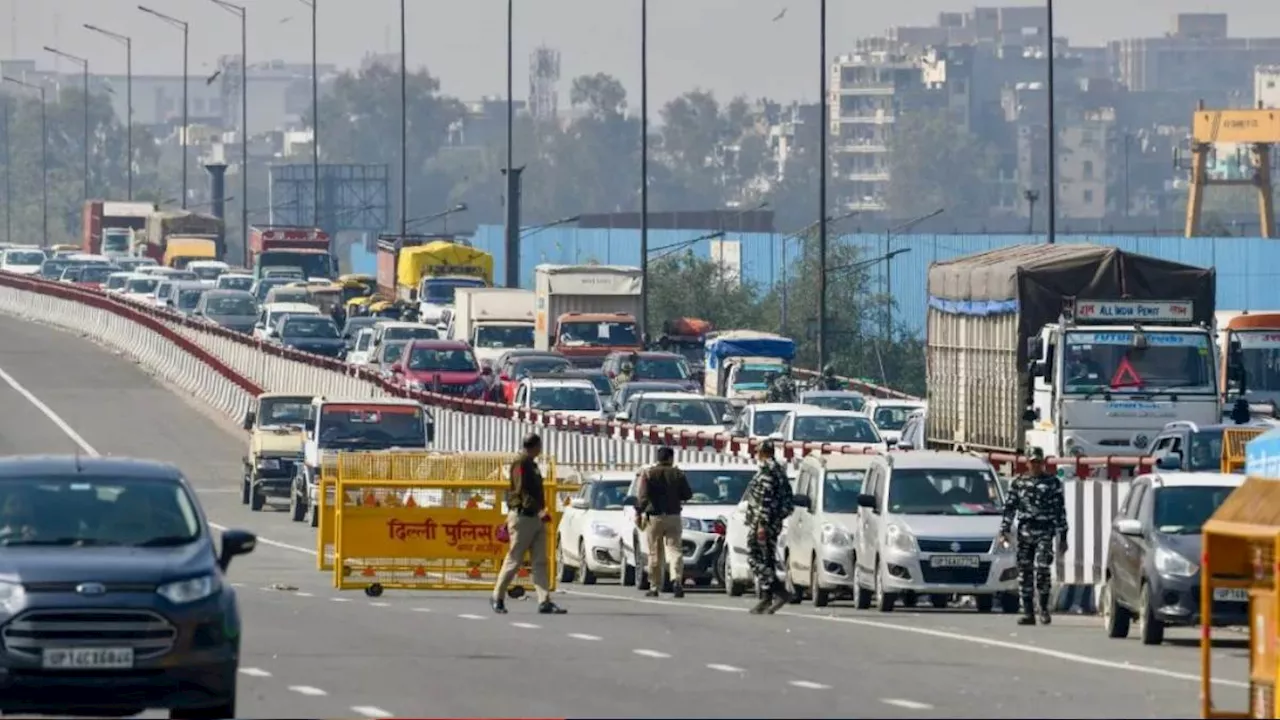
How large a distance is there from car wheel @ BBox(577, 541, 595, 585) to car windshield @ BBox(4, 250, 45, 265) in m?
85.8

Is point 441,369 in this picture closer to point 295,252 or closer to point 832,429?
point 832,429

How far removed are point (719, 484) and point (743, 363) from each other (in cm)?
2758

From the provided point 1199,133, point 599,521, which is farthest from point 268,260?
point 599,521

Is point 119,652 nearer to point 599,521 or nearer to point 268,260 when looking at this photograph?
point 599,521

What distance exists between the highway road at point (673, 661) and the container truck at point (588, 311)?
31.3m

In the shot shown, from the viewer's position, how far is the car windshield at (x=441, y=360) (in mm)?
61250

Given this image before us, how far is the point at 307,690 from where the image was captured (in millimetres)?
19469

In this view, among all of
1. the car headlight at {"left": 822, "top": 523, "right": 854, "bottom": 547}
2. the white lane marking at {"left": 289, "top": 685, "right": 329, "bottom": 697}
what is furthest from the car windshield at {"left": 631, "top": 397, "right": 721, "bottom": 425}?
the white lane marking at {"left": 289, "top": 685, "right": 329, "bottom": 697}

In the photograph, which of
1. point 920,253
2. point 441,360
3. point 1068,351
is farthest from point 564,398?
point 920,253

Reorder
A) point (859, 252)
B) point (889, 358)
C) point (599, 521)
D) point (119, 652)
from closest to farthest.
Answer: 1. point (119, 652)
2. point (599, 521)
3. point (889, 358)
4. point (859, 252)

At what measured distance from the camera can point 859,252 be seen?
334ft

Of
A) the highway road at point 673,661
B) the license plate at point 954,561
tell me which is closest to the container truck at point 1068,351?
the highway road at point 673,661

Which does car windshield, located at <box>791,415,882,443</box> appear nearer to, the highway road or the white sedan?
the white sedan

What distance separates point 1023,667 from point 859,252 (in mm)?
80398
